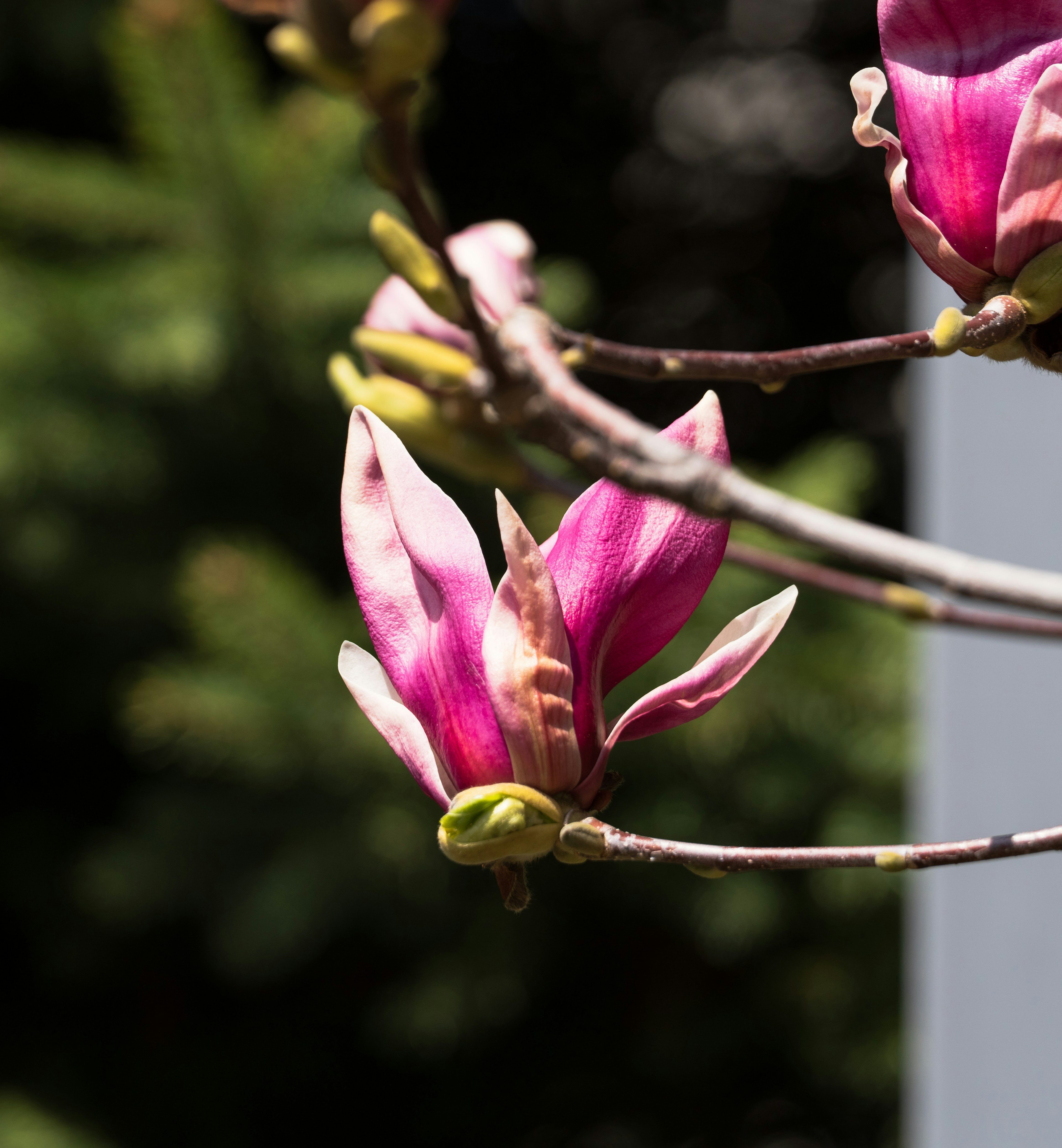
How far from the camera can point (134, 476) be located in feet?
4.60

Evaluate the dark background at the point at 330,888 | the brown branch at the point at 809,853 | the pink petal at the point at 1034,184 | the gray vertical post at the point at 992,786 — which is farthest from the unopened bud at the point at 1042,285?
the dark background at the point at 330,888

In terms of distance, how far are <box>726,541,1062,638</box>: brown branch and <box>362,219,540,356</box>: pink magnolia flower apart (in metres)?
0.11

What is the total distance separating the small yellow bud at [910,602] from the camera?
35 cm

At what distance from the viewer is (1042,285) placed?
0.78 ft

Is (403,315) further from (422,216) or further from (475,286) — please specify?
(422,216)

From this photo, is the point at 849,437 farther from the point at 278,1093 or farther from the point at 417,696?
the point at 417,696

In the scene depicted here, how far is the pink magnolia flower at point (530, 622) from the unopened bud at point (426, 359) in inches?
0.9

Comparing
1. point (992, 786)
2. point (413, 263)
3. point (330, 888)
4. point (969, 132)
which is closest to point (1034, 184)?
point (969, 132)

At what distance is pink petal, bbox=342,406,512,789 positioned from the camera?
0.76 feet

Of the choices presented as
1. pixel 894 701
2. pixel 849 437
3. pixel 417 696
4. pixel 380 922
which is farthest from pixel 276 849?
pixel 849 437

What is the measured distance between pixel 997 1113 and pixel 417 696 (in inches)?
34.4

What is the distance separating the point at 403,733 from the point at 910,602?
181mm

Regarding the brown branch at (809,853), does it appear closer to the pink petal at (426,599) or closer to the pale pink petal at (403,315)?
the pink petal at (426,599)

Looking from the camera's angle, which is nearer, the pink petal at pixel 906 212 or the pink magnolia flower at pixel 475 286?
the pink petal at pixel 906 212
